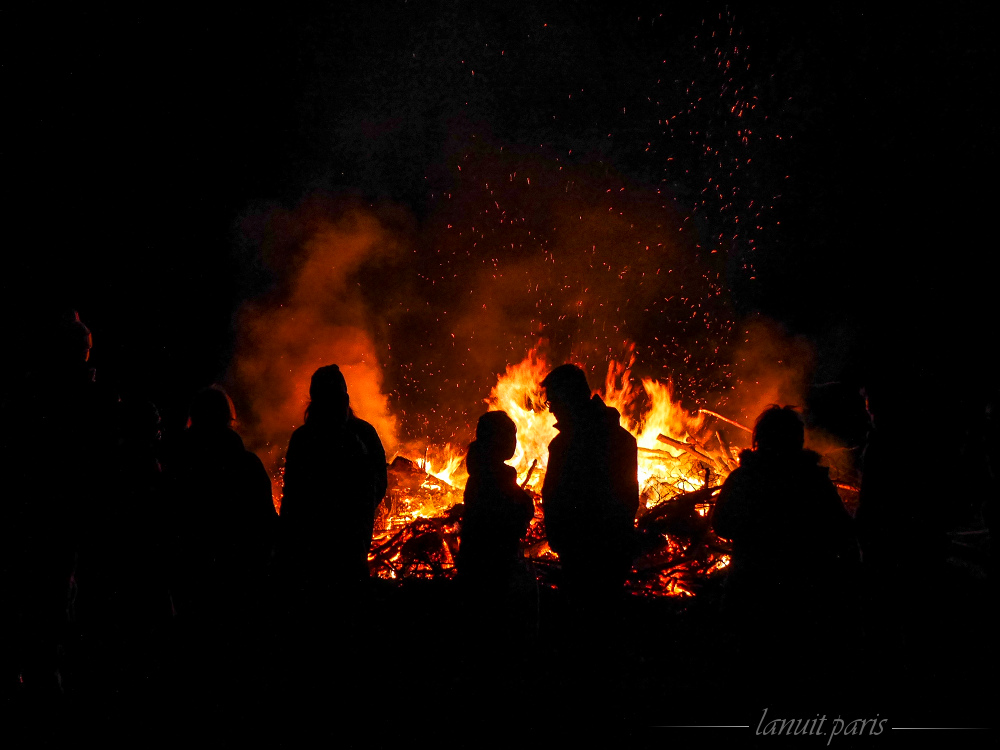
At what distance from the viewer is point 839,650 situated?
357 cm

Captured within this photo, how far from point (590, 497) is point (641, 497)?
118 inches

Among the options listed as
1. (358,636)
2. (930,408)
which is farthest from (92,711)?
(930,408)

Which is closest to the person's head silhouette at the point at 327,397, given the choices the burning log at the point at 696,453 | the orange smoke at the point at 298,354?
the burning log at the point at 696,453

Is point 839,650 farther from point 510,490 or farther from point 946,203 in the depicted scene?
point 946,203

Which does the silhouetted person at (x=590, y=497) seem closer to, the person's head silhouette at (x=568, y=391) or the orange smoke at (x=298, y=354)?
the person's head silhouette at (x=568, y=391)

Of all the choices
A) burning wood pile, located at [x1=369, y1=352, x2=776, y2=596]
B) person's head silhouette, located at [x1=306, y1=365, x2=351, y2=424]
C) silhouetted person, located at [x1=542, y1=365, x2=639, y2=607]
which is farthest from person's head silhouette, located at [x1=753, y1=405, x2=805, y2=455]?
person's head silhouette, located at [x1=306, y1=365, x2=351, y2=424]

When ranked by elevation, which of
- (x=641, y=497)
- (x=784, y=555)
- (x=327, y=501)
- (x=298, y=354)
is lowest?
(x=784, y=555)

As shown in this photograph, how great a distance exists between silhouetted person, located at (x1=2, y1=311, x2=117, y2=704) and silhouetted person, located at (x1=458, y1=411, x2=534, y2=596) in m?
2.58

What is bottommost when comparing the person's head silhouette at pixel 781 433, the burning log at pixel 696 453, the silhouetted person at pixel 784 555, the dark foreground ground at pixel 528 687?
the dark foreground ground at pixel 528 687

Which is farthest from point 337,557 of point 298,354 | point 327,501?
point 298,354

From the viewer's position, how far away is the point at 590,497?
11.4ft

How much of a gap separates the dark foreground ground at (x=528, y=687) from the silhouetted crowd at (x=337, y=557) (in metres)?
0.02

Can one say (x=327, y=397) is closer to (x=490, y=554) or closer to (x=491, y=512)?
(x=491, y=512)

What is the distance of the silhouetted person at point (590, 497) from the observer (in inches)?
137
